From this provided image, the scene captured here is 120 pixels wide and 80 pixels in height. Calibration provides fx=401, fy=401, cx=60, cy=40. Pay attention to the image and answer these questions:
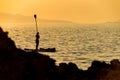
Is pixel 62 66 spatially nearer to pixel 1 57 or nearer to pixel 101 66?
pixel 101 66

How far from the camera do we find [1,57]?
21.1 m

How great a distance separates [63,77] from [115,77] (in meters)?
3.32

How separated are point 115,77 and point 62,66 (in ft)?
19.2

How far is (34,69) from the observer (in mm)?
21438

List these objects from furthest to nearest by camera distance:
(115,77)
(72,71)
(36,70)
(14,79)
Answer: (72,71)
(115,77)
(36,70)
(14,79)

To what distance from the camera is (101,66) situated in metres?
27.0

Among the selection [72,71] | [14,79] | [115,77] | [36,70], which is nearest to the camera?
[14,79]

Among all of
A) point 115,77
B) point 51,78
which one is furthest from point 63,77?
point 115,77

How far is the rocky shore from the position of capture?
2041 cm

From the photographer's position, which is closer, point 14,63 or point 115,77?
point 14,63

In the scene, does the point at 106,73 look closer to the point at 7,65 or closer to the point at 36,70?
the point at 36,70

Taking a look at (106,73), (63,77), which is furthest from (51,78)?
(106,73)

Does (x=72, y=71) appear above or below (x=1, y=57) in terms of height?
below

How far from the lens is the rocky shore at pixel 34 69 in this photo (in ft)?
66.9
